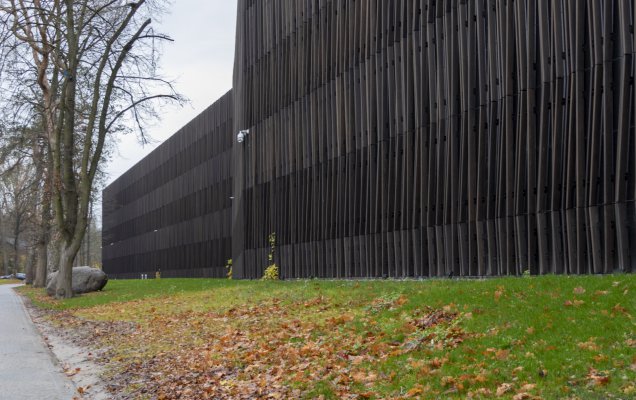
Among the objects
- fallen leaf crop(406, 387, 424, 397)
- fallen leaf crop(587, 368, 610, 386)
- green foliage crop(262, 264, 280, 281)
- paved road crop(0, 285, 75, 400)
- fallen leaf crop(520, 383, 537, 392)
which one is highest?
green foliage crop(262, 264, 280, 281)

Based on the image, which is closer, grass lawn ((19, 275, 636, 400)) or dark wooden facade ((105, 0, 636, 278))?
grass lawn ((19, 275, 636, 400))

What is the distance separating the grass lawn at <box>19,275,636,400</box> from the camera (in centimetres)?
659

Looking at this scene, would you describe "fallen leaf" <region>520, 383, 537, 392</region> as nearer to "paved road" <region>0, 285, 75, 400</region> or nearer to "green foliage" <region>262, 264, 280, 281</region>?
"paved road" <region>0, 285, 75, 400</region>

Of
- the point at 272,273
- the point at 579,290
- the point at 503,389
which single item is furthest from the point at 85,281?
the point at 503,389

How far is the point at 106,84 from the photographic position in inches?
1112

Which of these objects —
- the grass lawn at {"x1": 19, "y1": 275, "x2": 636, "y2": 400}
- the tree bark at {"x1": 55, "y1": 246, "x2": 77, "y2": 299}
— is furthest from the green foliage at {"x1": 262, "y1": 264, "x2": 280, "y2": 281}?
A: the grass lawn at {"x1": 19, "y1": 275, "x2": 636, "y2": 400}

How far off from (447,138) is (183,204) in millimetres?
38574

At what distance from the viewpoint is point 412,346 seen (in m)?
8.57

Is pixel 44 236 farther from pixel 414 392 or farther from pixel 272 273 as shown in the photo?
pixel 414 392

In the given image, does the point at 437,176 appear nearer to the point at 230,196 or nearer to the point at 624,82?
the point at 624,82

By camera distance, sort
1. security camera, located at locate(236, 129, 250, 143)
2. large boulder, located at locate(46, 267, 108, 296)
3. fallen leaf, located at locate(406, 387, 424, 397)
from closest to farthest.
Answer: fallen leaf, located at locate(406, 387, 424, 397) < security camera, located at locate(236, 129, 250, 143) < large boulder, located at locate(46, 267, 108, 296)

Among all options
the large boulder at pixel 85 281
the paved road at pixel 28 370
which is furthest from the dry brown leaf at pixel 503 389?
the large boulder at pixel 85 281

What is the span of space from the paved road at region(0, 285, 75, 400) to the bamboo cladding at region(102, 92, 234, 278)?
2740cm

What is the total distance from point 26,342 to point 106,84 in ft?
50.1
